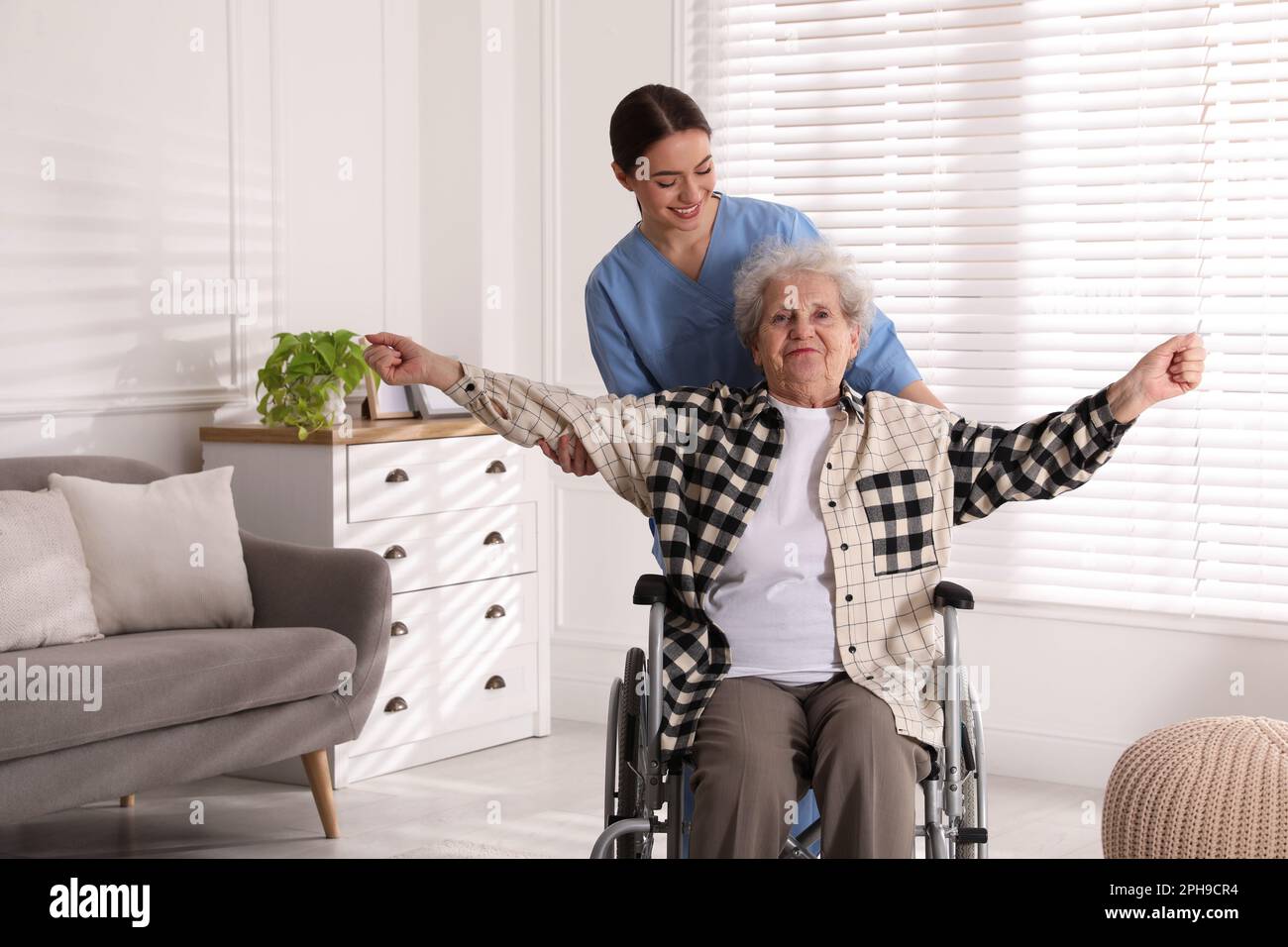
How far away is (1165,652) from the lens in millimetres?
3611

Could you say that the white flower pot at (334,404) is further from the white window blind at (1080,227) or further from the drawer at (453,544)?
the white window blind at (1080,227)

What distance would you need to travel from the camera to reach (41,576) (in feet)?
9.45

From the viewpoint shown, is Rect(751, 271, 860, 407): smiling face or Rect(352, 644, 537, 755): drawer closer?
Rect(751, 271, 860, 407): smiling face

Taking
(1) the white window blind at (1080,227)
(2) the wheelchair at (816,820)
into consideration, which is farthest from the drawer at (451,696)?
(2) the wheelchair at (816,820)

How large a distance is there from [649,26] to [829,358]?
7.88ft

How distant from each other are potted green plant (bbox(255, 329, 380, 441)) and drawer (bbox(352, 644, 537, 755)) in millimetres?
746

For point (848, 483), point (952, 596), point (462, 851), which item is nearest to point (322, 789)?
point (462, 851)

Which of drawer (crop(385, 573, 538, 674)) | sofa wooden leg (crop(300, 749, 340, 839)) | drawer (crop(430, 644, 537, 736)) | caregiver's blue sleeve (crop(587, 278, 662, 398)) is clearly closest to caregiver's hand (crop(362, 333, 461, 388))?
caregiver's blue sleeve (crop(587, 278, 662, 398))

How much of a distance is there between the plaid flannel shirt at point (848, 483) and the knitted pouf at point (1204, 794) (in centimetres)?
28

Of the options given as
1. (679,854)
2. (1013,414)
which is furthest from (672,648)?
(1013,414)

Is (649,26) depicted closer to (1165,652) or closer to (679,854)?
(1165,652)

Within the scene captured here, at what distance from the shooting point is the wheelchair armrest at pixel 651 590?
2.02 meters

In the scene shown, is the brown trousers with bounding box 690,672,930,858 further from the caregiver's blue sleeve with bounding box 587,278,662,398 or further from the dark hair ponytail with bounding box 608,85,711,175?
the dark hair ponytail with bounding box 608,85,711,175

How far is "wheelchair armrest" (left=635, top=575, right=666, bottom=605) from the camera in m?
2.02
